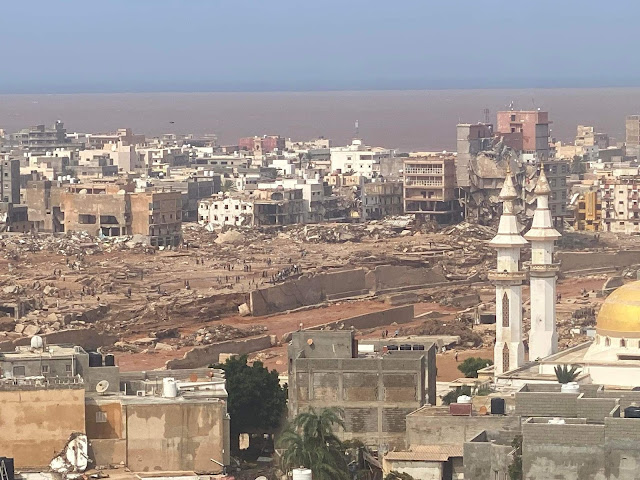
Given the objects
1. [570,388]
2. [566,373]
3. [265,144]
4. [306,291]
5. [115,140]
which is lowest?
[306,291]

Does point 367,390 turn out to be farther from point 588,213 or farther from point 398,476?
point 588,213

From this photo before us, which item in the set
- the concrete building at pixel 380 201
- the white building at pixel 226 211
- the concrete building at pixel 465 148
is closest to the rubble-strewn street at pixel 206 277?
the white building at pixel 226 211

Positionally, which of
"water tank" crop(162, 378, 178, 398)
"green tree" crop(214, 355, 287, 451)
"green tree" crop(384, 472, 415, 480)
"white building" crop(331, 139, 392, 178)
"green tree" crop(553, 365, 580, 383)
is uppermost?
"water tank" crop(162, 378, 178, 398)

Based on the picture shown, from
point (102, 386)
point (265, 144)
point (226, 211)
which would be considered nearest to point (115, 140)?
point (265, 144)

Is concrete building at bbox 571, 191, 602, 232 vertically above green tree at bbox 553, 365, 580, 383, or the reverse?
green tree at bbox 553, 365, 580, 383

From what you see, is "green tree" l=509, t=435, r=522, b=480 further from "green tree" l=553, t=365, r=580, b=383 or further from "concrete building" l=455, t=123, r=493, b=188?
"concrete building" l=455, t=123, r=493, b=188


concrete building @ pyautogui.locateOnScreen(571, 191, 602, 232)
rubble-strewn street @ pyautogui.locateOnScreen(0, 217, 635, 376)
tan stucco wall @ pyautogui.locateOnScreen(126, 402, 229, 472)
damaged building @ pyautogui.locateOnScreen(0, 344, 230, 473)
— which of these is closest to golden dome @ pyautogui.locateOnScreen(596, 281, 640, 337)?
damaged building @ pyautogui.locateOnScreen(0, 344, 230, 473)
